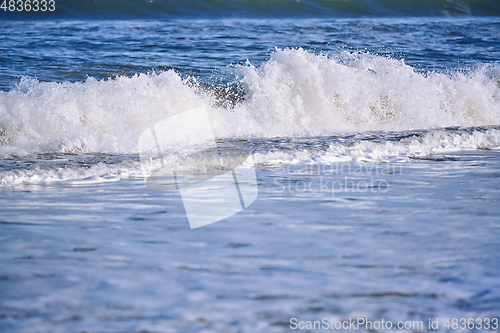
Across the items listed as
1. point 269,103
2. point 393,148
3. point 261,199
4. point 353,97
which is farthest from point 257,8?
point 261,199

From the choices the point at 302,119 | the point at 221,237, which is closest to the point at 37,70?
the point at 302,119

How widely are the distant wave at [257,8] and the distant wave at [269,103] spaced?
1066cm

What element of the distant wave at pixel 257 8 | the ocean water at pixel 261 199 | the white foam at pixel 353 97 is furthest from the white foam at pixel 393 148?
the distant wave at pixel 257 8

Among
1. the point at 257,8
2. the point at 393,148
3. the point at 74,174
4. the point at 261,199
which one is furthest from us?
the point at 257,8

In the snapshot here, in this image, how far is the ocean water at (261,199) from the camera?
187cm

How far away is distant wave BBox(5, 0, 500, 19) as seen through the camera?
54.5ft

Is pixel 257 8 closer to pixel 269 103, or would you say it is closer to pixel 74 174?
pixel 269 103

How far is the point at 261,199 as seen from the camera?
326cm

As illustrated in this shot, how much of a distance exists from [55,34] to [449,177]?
1120 cm

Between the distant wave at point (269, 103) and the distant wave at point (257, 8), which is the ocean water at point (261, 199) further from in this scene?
the distant wave at point (257, 8)

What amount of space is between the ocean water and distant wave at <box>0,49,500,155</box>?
24mm

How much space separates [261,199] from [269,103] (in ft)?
11.9

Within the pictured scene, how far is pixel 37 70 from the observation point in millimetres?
8367

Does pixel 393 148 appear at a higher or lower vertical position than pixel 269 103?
lower
